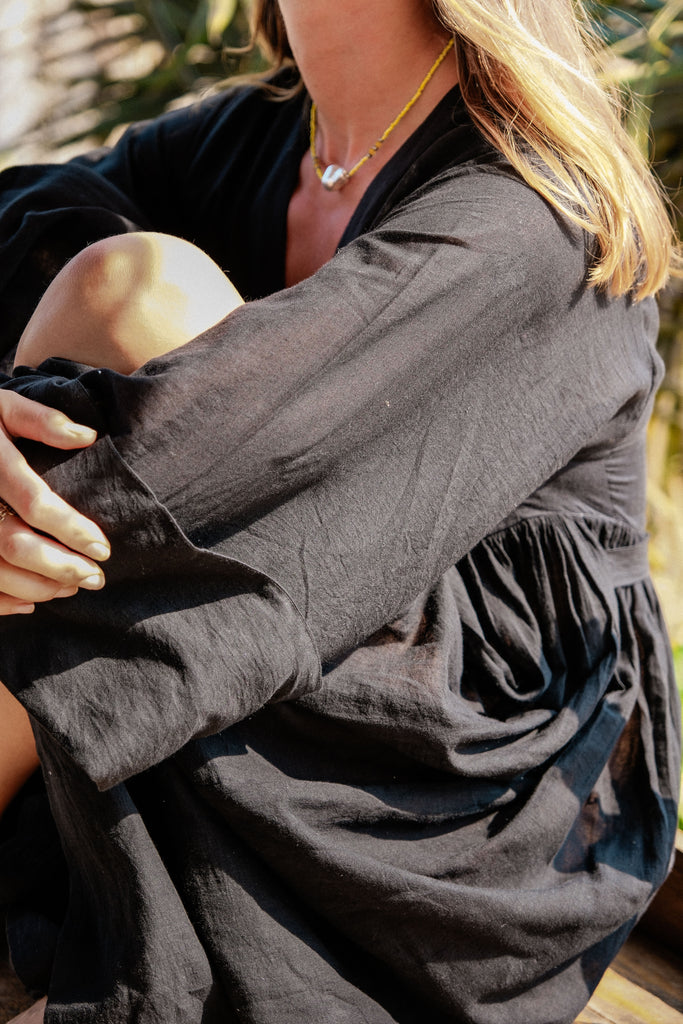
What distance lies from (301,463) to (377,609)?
167mm

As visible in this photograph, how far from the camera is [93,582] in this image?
2.63 feet

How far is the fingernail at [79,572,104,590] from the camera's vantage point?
800 millimetres

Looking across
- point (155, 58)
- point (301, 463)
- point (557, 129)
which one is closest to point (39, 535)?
point (301, 463)

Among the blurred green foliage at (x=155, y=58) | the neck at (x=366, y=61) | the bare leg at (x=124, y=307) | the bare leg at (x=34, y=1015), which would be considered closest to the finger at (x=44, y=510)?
the bare leg at (x=124, y=307)

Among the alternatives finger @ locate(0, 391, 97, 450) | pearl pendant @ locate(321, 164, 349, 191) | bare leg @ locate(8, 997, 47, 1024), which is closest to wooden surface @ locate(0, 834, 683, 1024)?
bare leg @ locate(8, 997, 47, 1024)

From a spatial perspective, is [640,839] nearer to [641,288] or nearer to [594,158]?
[641,288]

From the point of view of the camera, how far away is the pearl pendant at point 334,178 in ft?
4.37

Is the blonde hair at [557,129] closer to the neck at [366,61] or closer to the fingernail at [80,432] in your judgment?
the neck at [366,61]

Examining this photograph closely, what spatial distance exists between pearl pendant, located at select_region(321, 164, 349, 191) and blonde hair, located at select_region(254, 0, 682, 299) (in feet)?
0.91

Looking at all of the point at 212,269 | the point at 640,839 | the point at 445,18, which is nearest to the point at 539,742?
the point at 640,839

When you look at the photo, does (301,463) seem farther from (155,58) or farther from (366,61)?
(155,58)

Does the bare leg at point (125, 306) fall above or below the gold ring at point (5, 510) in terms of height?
above

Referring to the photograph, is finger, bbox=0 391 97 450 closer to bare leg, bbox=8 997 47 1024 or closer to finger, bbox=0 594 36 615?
finger, bbox=0 594 36 615

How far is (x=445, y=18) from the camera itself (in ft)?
3.50
